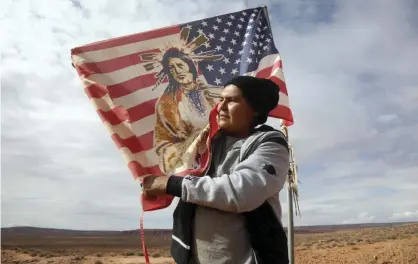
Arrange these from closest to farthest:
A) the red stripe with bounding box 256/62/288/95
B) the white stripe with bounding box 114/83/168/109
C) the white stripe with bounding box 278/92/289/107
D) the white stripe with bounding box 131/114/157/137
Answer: the white stripe with bounding box 131/114/157/137 < the white stripe with bounding box 114/83/168/109 < the white stripe with bounding box 278/92/289/107 < the red stripe with bounding box 256/62/288/95

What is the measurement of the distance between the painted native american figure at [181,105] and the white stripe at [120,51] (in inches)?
2.9

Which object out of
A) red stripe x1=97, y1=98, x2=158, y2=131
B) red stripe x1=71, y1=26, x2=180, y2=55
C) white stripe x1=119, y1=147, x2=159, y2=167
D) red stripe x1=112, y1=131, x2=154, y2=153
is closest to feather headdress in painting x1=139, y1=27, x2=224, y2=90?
red stripe x1=71, y1=26, x2=180, y2=55

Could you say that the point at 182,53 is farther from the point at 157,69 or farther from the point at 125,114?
the point at 125,114

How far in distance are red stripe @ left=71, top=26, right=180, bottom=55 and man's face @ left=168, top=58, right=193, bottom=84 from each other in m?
0.29

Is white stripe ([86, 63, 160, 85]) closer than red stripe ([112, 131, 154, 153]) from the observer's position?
No

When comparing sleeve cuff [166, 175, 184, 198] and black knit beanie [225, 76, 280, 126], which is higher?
black knit beanie [225, 76, 280, 126]

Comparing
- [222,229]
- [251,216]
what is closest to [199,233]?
[222,229]

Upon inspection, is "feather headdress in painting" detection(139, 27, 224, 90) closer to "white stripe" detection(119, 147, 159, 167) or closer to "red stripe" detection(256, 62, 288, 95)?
"red stripe" detection(256, 62, 288, 95)

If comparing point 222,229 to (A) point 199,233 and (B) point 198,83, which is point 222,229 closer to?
(A) point 199,233

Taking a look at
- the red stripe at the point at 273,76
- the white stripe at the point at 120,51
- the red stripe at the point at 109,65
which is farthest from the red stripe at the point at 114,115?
the red stripe at the point at 273,76

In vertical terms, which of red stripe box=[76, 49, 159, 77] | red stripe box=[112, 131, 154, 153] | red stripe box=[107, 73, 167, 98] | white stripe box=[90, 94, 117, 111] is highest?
red stripe box=[76, 49, 159, 77]

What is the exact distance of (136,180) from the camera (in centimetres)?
254

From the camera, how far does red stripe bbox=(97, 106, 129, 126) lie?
9.33 feet

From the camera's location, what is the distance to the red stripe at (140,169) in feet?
8.57
